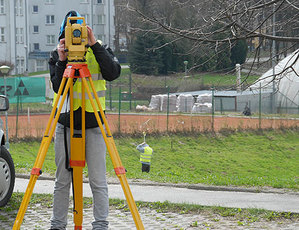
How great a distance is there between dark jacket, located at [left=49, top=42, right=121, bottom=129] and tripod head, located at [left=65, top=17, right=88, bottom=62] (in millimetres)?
264

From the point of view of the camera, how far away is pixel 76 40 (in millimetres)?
4535

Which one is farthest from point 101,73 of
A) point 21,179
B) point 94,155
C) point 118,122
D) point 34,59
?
point 34,59

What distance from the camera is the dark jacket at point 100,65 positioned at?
4859 mm

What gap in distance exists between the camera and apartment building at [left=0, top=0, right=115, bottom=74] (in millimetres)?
69938

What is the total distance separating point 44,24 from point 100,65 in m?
75.0

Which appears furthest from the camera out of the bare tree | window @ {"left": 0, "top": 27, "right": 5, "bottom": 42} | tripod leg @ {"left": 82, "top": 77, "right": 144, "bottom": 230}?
window @ {"left": 0, "top": 27, "right": 5, "bottom": 42}

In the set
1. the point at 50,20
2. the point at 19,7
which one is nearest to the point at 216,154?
the point at 19,7

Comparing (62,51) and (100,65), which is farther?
(100,65)

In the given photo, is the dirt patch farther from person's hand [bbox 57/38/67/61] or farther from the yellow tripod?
person's hand [bbox 57/38/67/61]

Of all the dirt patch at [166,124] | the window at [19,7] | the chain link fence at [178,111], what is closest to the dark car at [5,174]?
the chain link fence at [178,111]

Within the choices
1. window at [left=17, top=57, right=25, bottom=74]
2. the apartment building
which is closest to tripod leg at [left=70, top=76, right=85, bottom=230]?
the apartment building

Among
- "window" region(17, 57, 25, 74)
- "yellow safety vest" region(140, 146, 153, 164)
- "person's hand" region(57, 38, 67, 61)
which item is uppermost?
"window" region(17, 57, 25, 74)

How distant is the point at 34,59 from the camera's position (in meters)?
74.2

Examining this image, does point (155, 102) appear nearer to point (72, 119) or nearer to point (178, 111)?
point (178, 111)
